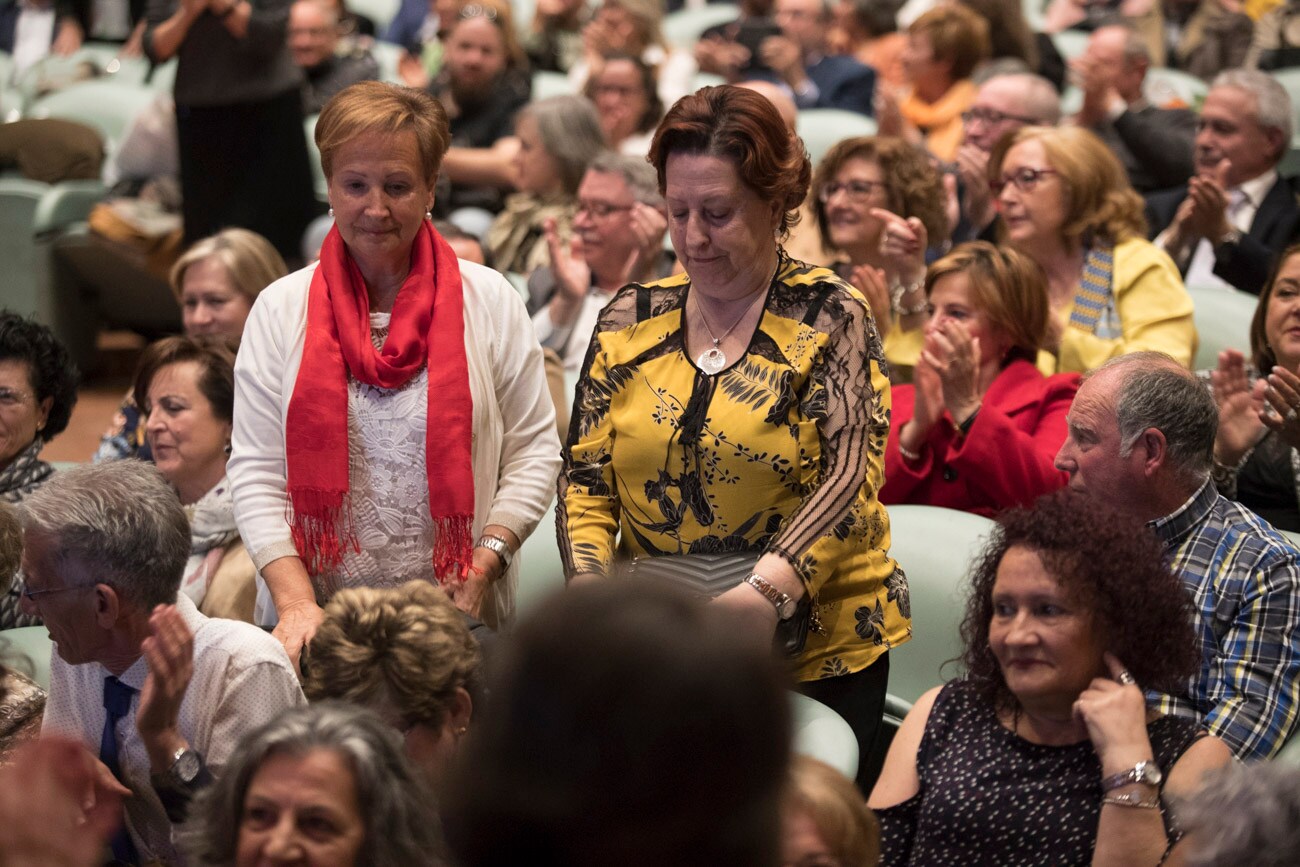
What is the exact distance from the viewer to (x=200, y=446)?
10.1 ft

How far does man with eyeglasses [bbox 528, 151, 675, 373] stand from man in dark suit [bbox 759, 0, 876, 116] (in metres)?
2.35

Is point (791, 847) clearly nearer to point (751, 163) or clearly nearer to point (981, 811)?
point (981, 811)

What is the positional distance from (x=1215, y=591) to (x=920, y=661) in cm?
58

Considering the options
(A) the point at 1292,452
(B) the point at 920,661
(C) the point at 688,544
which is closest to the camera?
(C) the point at 688,544

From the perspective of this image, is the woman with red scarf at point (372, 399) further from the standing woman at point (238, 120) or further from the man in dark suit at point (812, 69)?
the man in dark suit at point (812, 69)

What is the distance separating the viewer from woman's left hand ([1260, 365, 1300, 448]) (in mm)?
2904

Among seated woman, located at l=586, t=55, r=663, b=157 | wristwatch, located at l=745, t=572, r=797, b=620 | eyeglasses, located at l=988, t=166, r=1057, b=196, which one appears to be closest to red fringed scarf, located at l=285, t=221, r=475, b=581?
A: wristwatch, located at l=745, t=572, r=797, b=620

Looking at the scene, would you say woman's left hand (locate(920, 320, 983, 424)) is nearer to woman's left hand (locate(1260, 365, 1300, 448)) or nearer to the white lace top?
woman's left hand (locate(1260, 365, 1300, 448))

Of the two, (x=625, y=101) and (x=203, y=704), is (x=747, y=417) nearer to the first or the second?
(x=203, y=704)

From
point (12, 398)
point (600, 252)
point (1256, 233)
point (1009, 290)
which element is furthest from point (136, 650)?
point (1256, 233)

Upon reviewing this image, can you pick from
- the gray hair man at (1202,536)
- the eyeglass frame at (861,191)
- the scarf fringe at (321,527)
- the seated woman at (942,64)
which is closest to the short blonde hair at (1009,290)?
the eyeglass frame at (861,191)

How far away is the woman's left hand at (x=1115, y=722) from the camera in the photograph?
1984 millimetres

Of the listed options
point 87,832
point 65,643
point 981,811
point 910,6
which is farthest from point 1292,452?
point 910,6

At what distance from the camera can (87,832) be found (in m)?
1.38
